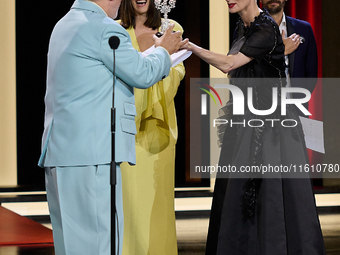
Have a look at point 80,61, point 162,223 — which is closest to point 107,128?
point 80,61

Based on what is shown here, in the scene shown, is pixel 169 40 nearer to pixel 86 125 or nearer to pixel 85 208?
pixel 86 125

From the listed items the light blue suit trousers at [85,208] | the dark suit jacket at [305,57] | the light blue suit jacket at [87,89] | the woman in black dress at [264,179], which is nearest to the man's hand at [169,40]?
the woman in black dress at [264,179]

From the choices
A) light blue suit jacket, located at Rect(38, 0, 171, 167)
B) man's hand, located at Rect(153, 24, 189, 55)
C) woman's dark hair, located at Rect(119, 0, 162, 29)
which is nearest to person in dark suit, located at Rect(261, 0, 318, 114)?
woman's dark hair, located at Rect(119, 0, 162, 29)

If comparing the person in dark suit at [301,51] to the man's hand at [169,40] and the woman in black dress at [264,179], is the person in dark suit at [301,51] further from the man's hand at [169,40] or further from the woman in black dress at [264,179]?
the man's hand at [169,40]

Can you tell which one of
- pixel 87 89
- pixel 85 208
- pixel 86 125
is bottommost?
pixel 85 208

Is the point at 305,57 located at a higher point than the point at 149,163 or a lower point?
higher

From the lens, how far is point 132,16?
2566 millimetres

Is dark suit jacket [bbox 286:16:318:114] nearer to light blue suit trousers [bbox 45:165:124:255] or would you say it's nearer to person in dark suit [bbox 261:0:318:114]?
person in dark suit [bbox 261:0:318:114]

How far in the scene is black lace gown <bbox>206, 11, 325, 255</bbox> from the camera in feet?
7.16

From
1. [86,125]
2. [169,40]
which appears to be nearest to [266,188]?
[169,40]

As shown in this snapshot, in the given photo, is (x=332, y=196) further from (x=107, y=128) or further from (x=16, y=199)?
(x=107, y=128)

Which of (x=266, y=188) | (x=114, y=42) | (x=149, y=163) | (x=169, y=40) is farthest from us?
(x=149, y=163)

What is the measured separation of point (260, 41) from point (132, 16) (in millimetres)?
729

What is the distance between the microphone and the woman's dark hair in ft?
2.60
